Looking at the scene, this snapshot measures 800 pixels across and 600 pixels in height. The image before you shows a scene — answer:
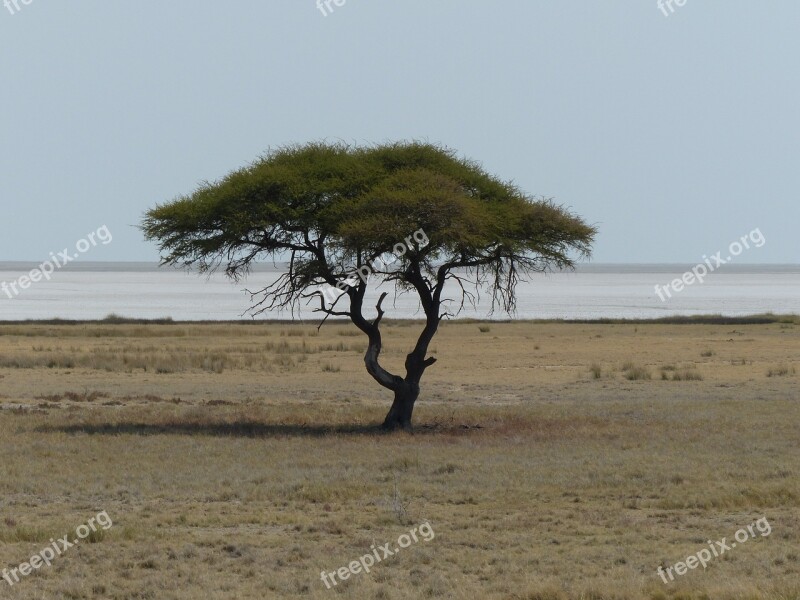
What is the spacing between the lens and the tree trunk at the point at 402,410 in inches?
939

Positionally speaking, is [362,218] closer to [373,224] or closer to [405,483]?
[373,224]

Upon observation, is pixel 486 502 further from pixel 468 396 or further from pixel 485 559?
pixel 468 396

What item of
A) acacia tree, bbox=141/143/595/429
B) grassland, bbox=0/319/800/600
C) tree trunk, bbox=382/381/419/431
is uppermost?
acacia tree, bbox=141/143/595/429

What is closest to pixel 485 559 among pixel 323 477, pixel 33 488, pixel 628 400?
pixel 323 477

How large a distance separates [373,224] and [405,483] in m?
7.00

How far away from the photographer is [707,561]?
11961 mm

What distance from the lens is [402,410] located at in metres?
24.0

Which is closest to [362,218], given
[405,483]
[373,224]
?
[373,224]

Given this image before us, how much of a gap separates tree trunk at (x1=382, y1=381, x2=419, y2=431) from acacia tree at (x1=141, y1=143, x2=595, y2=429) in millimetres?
22

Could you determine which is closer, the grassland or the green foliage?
the grassland

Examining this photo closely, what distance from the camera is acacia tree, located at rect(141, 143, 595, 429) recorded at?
22719mm

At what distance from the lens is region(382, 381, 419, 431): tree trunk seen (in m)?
23.8

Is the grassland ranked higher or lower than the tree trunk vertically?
lower

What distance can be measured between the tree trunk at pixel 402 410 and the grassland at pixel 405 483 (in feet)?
1.24
